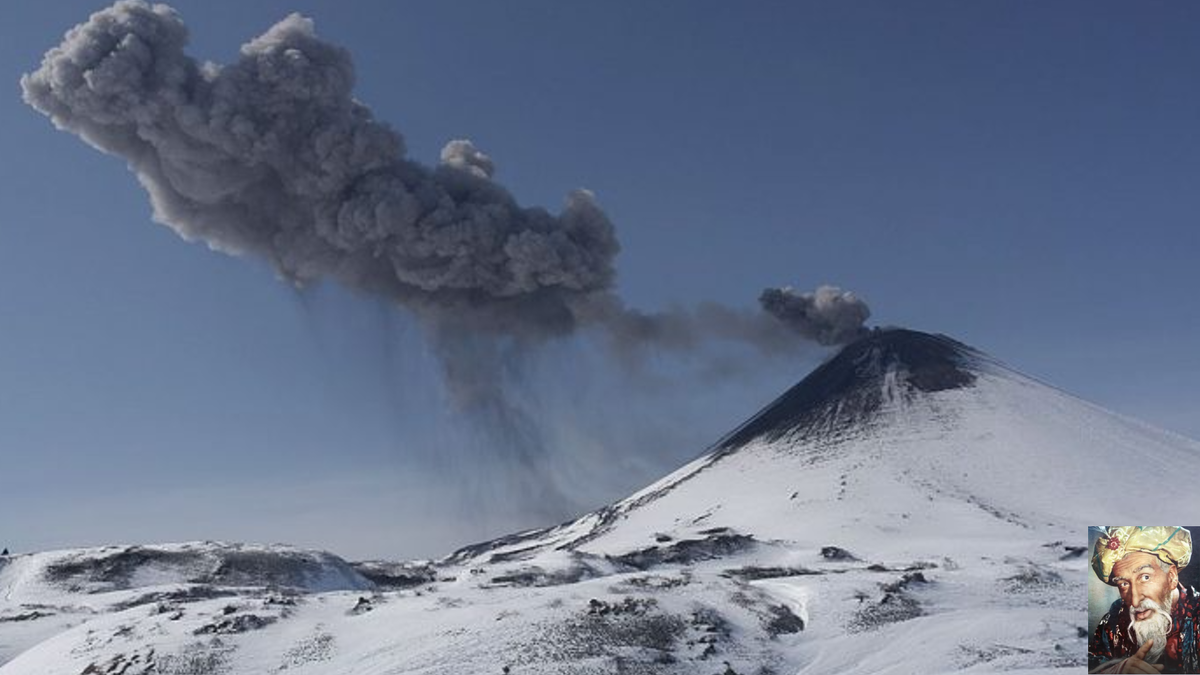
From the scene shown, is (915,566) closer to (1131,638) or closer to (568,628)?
(568,628)

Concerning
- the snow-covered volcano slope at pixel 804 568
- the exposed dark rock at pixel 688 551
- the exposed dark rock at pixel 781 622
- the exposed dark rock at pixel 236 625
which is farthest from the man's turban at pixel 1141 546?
the exposed dark rock at pixel 688 551

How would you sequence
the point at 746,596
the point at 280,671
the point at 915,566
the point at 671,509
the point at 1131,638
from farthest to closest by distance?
1. the point at 671,509
2. the point at 915,566
3. the point at 746,596
4. the point at 280,671
5. the point at 1131,638

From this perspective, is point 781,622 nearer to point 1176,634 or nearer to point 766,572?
point 766,572

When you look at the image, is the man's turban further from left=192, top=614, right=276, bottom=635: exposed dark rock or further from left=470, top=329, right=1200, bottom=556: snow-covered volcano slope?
left=470, top=329, right=1200, bottom=556: snow-covered volcano slope

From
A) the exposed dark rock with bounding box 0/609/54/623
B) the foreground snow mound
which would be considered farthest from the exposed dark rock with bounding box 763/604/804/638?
the exposed dark rock with bounding box 0/609/54/623

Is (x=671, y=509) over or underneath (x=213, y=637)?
over

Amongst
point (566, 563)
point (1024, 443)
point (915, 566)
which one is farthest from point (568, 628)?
point (1024, 443)

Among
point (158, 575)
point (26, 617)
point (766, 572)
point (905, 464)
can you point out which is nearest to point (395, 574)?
point (158, 575)

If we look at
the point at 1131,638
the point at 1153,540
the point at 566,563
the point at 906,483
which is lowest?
the point at 1131,638
